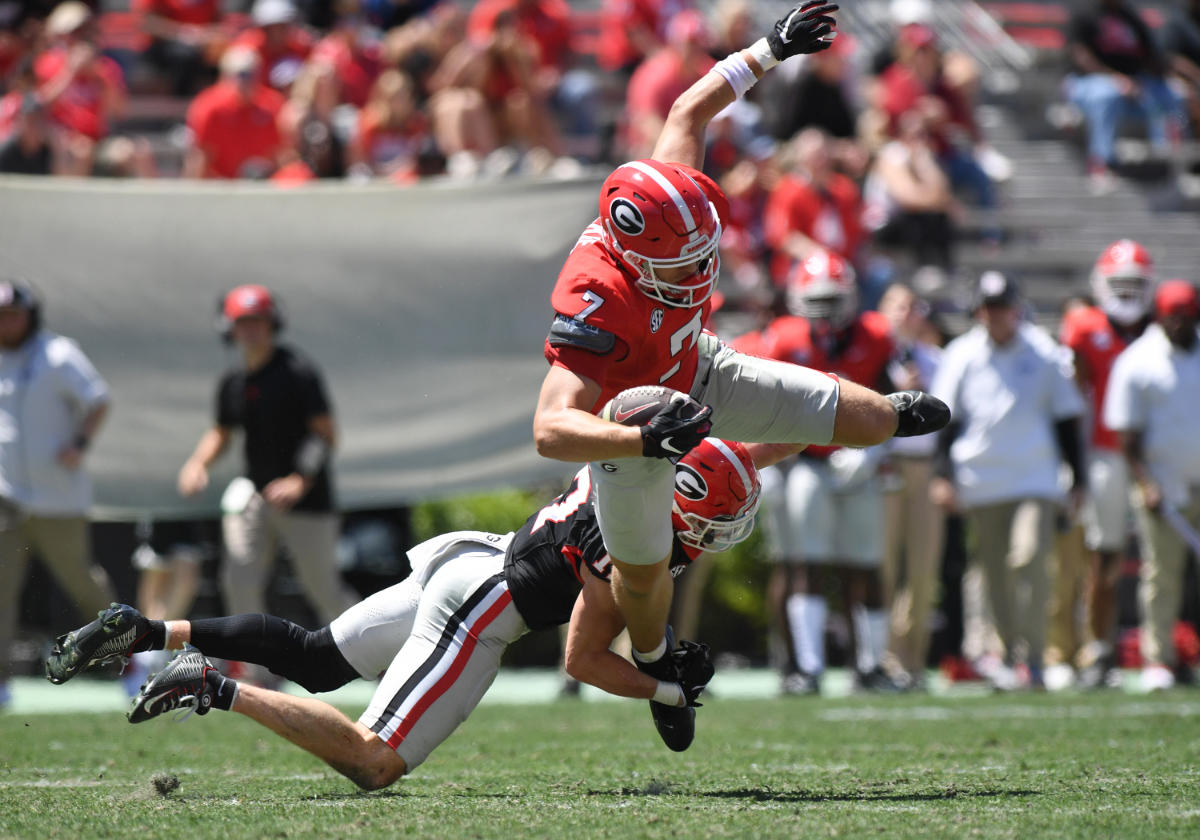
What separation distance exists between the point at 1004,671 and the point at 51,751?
5073 mm

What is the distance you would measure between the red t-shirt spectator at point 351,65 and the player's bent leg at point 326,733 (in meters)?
8.42

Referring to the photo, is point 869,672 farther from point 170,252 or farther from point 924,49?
point 924,49

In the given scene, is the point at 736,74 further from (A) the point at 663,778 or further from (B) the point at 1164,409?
(B) the point at 1164,409

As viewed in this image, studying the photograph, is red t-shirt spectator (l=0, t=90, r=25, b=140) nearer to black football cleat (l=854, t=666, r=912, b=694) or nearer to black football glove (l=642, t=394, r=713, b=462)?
black football cleat (l=854, t=666, r=912, b=694)

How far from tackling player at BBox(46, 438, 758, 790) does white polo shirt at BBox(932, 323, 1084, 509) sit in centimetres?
424

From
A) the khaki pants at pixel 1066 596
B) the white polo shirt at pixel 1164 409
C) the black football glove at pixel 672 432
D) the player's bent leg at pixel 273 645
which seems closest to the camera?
the black football glove at pixel 672 432

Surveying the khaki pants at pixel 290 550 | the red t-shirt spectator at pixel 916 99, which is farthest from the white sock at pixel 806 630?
→ the red t-shirt spectator at pixel 916 99

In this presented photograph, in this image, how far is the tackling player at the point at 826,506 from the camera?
348 inches

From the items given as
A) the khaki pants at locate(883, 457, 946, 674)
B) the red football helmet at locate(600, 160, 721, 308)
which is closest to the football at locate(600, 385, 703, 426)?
the red football helmet at locate(600, 160, 721, 308)

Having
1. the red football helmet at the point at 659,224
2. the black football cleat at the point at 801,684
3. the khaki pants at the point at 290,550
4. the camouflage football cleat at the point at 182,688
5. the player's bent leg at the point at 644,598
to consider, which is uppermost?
the red football helmet at the point at 659,224

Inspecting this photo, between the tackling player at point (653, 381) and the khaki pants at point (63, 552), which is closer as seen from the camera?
the tackling player at point (653, 381)

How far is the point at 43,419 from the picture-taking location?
8.51 meters

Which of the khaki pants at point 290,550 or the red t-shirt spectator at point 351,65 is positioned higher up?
the red t-shirt spectator at point 351,65

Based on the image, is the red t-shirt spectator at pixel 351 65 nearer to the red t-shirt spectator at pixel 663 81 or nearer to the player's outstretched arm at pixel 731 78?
the red t-shirt spectator at pixel 663 81
